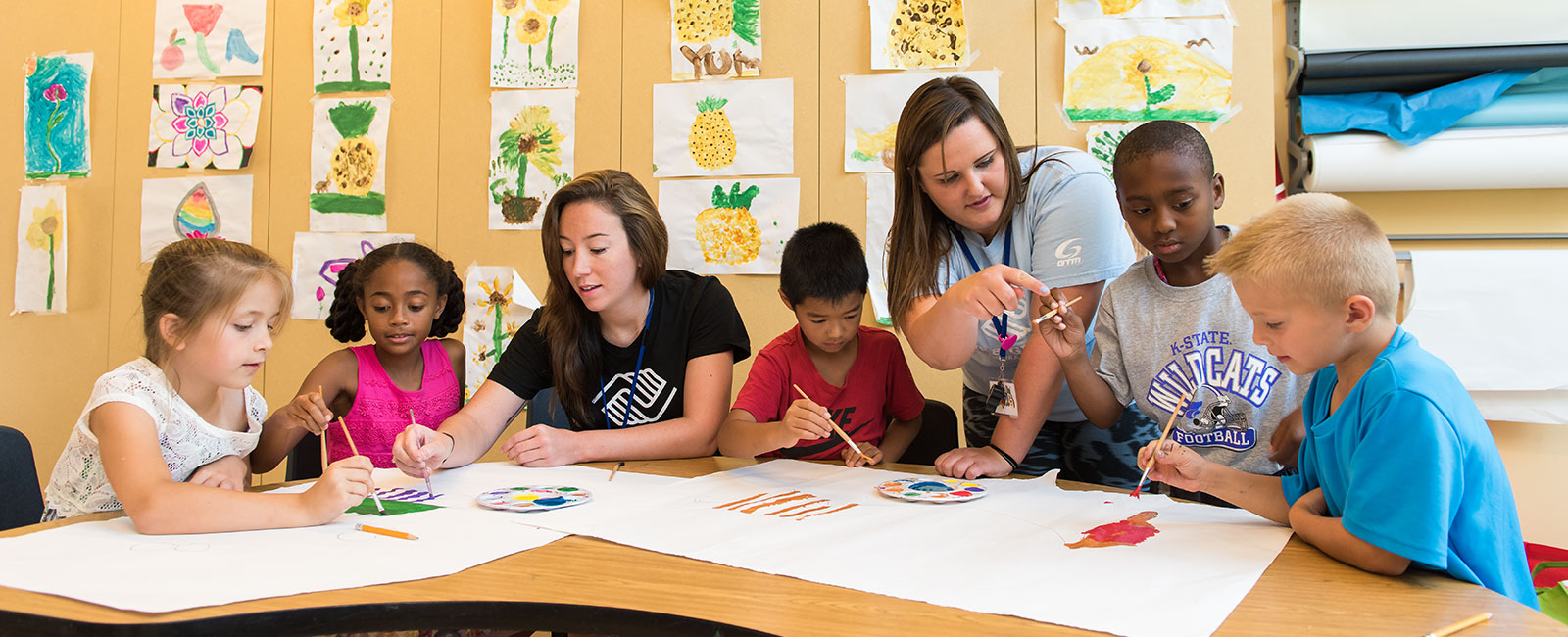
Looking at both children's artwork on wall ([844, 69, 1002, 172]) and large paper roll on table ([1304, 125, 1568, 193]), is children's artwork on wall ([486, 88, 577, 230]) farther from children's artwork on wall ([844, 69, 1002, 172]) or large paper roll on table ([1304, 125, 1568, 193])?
large paper roll on table ([1304, 125, 1568, 193])

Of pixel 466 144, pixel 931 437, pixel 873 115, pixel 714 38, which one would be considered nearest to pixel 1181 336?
pixel 931 437

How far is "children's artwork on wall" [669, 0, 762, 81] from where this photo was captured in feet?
9.20

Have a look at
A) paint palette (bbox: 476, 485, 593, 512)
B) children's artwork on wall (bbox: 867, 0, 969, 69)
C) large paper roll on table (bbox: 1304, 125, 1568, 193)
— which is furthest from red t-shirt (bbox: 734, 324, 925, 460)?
large paper roll on table (bbox: 1304, 125, 1568, 193)

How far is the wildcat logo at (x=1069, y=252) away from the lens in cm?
158

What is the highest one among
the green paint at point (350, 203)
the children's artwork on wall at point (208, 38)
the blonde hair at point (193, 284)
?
the children's artwork on wall at point (208, 38)

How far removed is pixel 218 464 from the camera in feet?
4.74

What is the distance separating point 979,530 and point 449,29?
2655 mm

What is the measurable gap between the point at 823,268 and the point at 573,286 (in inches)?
20.1

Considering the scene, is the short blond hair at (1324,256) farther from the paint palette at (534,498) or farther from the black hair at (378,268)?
the black hair at (378,268)

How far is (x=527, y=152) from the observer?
117 inches

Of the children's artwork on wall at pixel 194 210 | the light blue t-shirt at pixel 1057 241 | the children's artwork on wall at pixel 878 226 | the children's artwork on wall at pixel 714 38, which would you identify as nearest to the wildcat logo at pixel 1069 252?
the light blue t-shirt at pixel 1057 241

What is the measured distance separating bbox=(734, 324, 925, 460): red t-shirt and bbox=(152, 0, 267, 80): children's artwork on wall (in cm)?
241

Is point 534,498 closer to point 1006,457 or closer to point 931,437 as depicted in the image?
point 1006,457

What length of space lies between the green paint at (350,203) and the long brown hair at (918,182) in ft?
6.73
